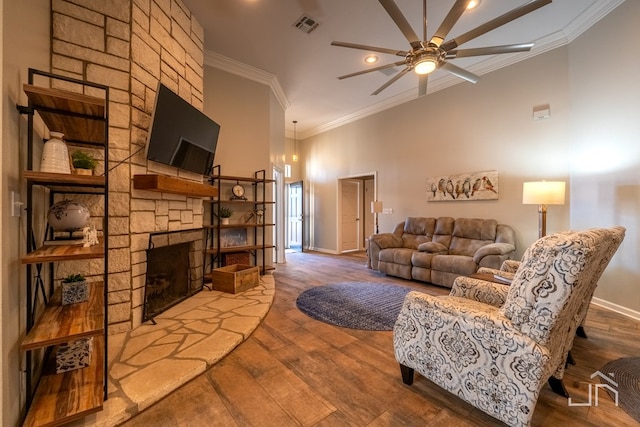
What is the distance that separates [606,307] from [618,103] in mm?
2308

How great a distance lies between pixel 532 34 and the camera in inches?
142

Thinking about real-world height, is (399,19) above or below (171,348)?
above

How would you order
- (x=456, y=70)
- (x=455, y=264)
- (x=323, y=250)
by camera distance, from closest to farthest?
1. (x=456, y=70)
2. (x=455, y=264)
3. (x=323, y=250)

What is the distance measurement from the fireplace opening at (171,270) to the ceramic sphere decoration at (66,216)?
3.14ft

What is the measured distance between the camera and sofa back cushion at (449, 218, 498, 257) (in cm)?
410

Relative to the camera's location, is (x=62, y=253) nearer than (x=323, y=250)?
Yes

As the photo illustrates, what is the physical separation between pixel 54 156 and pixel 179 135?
1.33 m

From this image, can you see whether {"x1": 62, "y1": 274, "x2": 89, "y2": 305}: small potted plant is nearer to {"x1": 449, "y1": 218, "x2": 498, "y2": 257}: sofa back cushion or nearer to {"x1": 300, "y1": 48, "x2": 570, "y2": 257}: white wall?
{"x1": 449, "y1": 218, "x2": 498, "y2": 257}: sofa back cushion

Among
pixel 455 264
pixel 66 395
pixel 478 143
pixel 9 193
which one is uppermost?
pixel 478 143

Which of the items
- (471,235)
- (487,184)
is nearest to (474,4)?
(487,184)


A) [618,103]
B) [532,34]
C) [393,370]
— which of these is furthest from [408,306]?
[532,34]

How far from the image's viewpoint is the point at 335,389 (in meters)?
1.74

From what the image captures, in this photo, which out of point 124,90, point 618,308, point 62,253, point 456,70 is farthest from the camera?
point 618,308

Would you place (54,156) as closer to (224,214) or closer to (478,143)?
(224,214)
